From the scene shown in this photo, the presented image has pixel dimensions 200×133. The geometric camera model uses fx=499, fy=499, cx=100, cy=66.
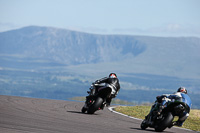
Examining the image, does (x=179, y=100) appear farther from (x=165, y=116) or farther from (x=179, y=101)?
(x=165, y=116)

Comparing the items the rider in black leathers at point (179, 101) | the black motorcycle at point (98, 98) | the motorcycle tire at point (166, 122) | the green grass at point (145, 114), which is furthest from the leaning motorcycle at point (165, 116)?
the black motorcycle at point (98, 98)

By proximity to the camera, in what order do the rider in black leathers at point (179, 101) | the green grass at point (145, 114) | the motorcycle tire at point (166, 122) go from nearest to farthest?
the motorcycle tire at point (166, 122) → the rider in black leathers at point (179, 101) → the green grass at point (145, 114)

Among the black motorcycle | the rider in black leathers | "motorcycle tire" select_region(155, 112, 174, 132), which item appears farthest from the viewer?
the black motorcycle

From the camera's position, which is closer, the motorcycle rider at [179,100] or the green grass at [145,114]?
the motorcycle rider at [179,100]

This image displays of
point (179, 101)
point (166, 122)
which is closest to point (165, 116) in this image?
point (166, 122)

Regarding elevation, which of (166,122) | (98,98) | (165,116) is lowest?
(166,122)

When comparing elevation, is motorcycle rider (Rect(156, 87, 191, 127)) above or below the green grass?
above

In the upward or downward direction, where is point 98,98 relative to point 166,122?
upward

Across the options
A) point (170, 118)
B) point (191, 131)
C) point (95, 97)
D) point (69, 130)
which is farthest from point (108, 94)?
point (69, 130)

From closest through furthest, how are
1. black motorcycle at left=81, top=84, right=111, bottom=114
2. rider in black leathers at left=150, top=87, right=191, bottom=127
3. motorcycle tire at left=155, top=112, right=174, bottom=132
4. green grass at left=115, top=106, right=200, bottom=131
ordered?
motorcycle tire at left=155, top=112, right=174, bottom=132 → rider in black leathers at left=150, top=87, right=191, bottom=127 → green grass at left=115, top=106, right=200, bottom=131 → black motorcycle at left=81, top=84, right=111, bottom=114

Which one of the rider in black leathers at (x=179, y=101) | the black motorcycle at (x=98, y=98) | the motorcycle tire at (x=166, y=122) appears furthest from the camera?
the black motorcycle at (x=98, y=98)

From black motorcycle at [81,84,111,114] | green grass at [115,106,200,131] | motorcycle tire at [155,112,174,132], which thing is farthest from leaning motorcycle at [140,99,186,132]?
black motorcycle at [81,84,111,114]

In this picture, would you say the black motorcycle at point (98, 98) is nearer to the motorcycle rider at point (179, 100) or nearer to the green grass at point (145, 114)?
the green grass at point (145, 114)

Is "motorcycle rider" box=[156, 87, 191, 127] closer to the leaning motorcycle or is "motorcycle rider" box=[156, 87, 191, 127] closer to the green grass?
the leaning motorcycle
